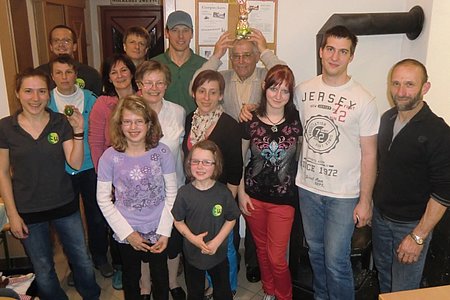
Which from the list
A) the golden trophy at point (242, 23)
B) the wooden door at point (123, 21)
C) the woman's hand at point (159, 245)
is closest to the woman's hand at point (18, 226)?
the woman's hand at point (159, 245)

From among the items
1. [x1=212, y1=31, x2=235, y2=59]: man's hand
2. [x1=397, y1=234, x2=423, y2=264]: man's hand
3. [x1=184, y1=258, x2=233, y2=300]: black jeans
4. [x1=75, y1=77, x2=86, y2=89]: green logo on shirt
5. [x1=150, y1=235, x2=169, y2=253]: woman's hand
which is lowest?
[x1=184, y1=258, x2=233, y2=300]: black jeans

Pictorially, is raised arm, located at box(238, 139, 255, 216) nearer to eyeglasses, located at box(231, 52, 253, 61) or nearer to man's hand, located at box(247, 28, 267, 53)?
eyeglasses, located at box(231, 52, 253, 61)

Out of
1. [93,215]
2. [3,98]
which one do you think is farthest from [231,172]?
[3,98]

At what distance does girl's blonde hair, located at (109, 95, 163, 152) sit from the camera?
1.89m

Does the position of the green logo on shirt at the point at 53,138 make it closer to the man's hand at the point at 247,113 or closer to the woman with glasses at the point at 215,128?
the woman with glasses at the point at 215,128

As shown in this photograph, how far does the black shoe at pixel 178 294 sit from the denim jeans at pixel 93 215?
584mm

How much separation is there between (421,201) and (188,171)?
1.05m

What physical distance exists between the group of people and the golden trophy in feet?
1.68

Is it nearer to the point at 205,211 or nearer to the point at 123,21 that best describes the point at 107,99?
the point at 205,211

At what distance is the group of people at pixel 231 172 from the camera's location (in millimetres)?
1743

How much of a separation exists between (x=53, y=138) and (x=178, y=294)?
116 centimetres

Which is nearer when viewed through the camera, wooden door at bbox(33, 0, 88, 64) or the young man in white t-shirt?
the young man in white t-shirt

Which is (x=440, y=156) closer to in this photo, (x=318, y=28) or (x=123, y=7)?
(x=318, y=28)

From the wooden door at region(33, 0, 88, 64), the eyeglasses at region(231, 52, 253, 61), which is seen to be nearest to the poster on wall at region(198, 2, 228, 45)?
the eyeglasses at region(231, 52, 253, 61)
